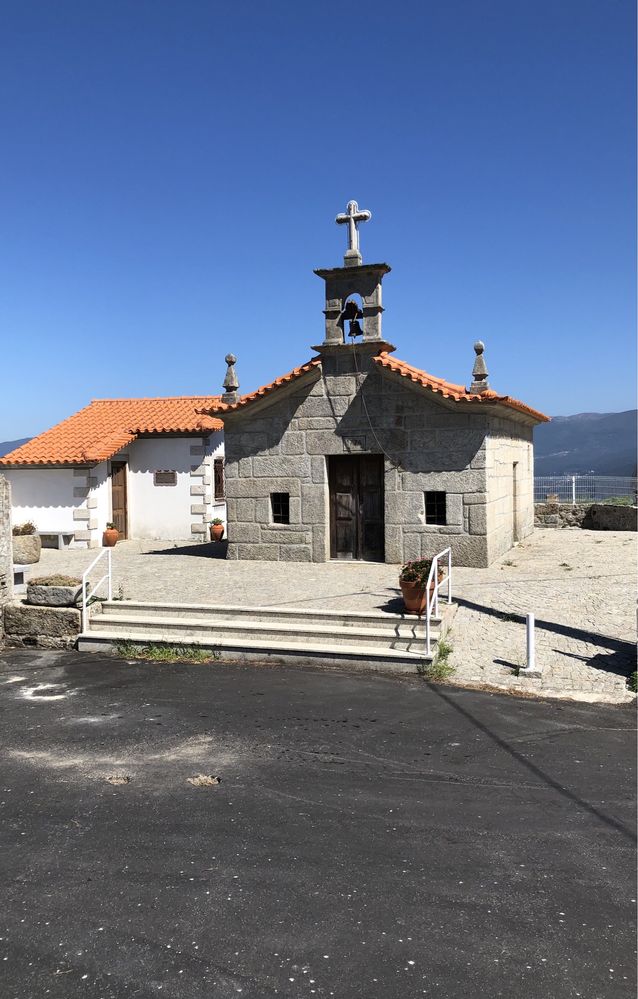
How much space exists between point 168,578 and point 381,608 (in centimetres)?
516

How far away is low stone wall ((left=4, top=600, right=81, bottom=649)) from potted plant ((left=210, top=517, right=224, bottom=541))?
37.4 feet

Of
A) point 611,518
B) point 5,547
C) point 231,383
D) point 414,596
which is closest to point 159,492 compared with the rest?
point 231,383

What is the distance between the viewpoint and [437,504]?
16266 mm

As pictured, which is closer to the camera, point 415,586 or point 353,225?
point 415,586

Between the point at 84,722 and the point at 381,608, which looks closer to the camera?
the point at 84,722

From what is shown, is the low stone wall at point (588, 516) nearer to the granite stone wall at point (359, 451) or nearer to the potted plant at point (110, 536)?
the granite stone wall at point (359, 451)

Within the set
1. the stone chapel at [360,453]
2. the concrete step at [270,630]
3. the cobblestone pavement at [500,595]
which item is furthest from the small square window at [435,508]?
the concrete step at [270,630]

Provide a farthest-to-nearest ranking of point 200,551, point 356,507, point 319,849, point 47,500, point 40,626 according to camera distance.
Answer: point 47,500, point 200,551, point 356,507, point 40,626, point 319,849

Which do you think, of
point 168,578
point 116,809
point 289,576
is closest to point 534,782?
point 116,809

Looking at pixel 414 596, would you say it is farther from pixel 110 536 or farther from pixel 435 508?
pixel 110 536

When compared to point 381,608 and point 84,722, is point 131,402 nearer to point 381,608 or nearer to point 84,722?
point 381,608

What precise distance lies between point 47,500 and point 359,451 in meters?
10.9

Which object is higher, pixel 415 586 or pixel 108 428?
pixel 108 428

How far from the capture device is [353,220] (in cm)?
1669
